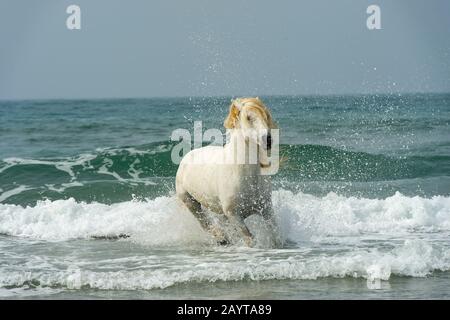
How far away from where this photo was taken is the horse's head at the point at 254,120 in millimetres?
7938

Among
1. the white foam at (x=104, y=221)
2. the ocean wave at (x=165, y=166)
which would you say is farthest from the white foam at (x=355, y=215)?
the ocean wave at (x=165, y=166)

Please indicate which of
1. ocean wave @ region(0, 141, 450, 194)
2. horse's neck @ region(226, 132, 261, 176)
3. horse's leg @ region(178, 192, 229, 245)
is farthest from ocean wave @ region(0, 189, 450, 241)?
ocean wave @ region(0, 141, 450, 194)

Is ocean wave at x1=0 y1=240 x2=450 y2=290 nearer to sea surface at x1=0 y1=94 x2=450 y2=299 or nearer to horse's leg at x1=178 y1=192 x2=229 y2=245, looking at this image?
sea surface at x1=0 y1=94 x2=450 y2=299

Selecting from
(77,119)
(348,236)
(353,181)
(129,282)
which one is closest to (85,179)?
(353,181)

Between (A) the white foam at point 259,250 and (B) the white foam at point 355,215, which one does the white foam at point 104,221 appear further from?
(B) the white foam at point 355,215

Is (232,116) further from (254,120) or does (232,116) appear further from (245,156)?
(245,156)

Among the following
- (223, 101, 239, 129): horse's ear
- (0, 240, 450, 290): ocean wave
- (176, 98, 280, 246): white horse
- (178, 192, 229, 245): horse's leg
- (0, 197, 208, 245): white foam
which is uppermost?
(223, 101, 239, 129): horse's ear

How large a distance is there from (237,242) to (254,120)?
5.26ft

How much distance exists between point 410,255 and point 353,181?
7.80 metres

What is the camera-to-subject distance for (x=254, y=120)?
318 inches

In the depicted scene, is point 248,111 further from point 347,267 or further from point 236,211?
point 347,267

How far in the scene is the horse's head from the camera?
26.0 feet

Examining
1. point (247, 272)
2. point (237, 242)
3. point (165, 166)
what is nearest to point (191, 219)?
point (237, 242)

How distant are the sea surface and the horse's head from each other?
0.99 m
